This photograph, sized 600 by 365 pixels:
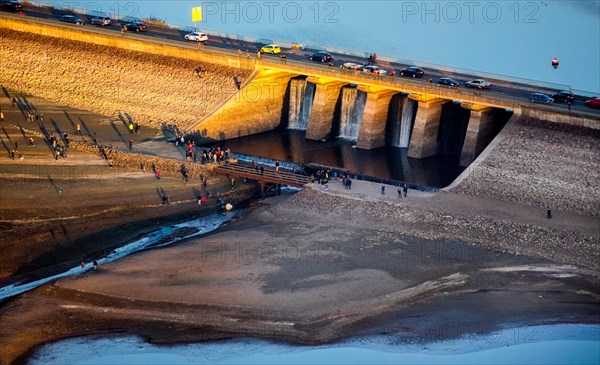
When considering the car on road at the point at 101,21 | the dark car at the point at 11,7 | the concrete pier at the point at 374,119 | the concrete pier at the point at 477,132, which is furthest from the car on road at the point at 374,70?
the dark car at the point at 11,7

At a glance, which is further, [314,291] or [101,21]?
[101,21]

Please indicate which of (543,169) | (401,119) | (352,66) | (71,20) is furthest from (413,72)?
(71,20)

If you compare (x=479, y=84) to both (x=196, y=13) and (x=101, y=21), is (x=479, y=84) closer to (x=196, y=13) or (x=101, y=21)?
(x=196, y=13)

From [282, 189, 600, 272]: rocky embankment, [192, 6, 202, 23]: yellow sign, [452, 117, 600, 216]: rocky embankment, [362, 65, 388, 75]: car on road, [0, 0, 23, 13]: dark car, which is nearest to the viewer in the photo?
[282, 189, 600, 272]: rocky embankment

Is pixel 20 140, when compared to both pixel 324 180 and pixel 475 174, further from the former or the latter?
pixel 475 174

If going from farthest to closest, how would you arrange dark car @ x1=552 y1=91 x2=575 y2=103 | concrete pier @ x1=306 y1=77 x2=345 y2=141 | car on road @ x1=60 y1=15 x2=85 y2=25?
car on road @ x1=60 y1=15 x2=85 y2=25
concrete pier @ x1=306 y1=77 x2=345 y2=141
dark car @ x1=552 y1=91 x2=575 y2=103

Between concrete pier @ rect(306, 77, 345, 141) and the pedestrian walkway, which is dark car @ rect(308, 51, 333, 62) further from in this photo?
the pedestrian walkway

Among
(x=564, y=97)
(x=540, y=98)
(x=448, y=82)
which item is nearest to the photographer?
(x=564, y=97)

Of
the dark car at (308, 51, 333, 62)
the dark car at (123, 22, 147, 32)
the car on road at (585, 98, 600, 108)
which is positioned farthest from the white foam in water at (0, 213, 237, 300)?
the dark car at (123, 22, 147, 32)

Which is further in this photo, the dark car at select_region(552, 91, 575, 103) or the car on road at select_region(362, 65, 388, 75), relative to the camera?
the car on road at select_region(362, 65, 388, 75)
